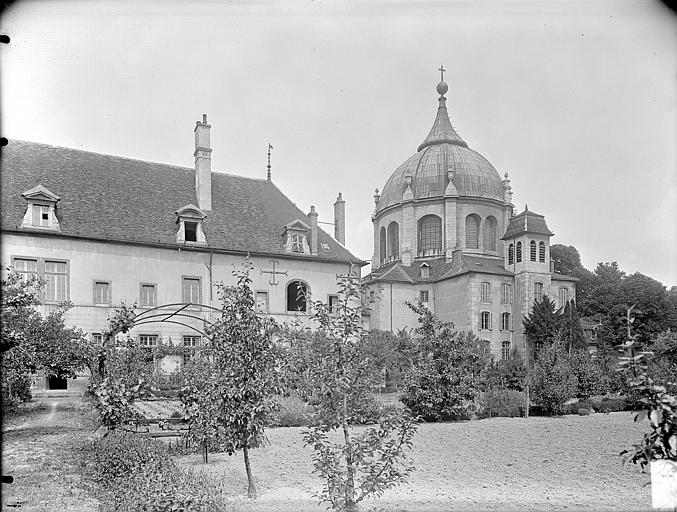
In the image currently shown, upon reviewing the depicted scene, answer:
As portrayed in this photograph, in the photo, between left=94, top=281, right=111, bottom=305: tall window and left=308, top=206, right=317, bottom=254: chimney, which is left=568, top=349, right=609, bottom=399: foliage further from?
left=94, top=281, right=111, bottom=305: tall window

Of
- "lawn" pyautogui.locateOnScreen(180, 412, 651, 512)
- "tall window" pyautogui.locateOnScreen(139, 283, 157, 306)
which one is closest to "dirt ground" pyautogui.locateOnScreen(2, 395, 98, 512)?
"lawn" pyautogui.locateOnScreen(180, 412, 651, 512)

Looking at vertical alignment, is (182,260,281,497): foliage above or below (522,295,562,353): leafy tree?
above

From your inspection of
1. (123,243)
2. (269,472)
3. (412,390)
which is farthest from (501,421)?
(123,243)

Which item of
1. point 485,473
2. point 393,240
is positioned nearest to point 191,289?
point 485,473

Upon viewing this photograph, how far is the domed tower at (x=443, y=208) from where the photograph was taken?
52.2 m

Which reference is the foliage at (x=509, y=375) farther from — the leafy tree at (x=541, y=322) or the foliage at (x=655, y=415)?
the foliage at (x=655, y=415)

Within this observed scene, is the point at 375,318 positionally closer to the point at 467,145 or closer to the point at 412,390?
the point at 467,145

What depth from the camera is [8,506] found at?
6.94m

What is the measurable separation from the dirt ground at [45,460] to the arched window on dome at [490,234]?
1575 inches

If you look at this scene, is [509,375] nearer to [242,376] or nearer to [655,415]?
[242,376]

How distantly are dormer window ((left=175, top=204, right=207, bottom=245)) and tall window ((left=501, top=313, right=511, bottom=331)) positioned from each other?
982 inches

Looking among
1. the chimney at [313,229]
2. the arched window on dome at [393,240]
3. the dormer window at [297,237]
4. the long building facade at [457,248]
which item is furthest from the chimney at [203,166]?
the arched window on dome at [393,240]

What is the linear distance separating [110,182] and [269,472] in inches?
946

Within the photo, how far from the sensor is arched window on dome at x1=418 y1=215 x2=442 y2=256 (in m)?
52.6
